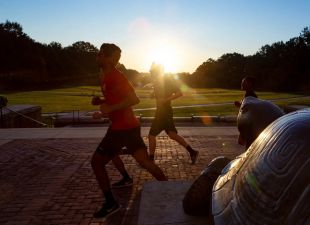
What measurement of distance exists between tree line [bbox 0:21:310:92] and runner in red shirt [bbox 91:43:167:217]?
59.8 meters

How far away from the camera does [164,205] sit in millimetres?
4660

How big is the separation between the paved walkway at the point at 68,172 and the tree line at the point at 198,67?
54.1 m

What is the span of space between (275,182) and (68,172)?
543cm

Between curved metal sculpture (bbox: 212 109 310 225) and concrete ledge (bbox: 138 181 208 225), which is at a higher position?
curved metal sculpture (bbox: 212 109 310 225)

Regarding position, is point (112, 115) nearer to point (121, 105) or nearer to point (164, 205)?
point (121, 105)

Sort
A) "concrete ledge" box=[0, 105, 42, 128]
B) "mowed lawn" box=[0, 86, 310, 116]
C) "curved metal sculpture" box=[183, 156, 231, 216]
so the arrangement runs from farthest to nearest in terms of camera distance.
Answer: "mowed lawn" box=[0, 86, 310, 116], "concrete ledge" box=[0, 105, 42, 128], "curved metal sculpture" box=[183, 156, 231, 216]

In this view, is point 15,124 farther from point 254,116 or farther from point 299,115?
point 299,115

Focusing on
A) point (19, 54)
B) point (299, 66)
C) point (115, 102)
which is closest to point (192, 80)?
point (299, 66)

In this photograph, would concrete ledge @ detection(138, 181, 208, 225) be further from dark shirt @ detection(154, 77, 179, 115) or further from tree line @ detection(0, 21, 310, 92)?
tree line @ detection(0, 21, 310, 92)

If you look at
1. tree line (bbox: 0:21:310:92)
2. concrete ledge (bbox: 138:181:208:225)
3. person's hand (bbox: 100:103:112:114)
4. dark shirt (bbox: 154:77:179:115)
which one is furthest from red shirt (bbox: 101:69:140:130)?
tree line (bbox: 0:21:310:92)

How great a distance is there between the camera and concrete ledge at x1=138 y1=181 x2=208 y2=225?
421cm

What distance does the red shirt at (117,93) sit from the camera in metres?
5.13

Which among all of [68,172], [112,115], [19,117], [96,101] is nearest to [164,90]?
[68,172]

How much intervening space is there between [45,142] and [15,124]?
577 centimetres
